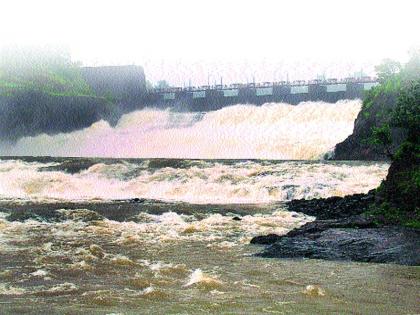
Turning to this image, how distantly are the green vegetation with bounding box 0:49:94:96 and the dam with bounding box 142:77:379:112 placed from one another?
1220cm

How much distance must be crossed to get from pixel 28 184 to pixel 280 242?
87.9 feet

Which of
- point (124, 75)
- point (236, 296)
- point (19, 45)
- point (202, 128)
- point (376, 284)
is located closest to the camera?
point (236, 296)

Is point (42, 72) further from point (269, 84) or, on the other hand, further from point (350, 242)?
point (350, 242)

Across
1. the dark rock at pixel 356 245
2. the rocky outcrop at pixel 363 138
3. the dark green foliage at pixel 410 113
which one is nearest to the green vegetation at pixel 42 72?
the rocky outcrop at pixel 363 138

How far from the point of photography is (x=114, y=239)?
17766 mm

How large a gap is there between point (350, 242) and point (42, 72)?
270ft

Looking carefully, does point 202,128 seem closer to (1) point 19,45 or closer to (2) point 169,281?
(1) point 19,45

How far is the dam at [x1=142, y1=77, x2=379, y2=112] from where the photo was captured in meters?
62.9

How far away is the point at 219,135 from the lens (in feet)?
217

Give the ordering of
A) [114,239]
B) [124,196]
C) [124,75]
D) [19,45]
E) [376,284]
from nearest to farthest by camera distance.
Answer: [376,284]
[114,239]
[124,196]
[124,75]
[19,45]

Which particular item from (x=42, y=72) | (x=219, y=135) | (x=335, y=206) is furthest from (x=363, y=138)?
(x=42, y=72)

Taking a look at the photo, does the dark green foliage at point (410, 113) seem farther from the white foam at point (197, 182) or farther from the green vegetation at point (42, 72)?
the green vegetation at point (42, 72)

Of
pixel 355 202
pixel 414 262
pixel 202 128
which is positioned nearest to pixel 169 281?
pixel 414 262

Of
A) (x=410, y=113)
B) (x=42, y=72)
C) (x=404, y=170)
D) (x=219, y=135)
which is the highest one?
(x=42, y=72)
